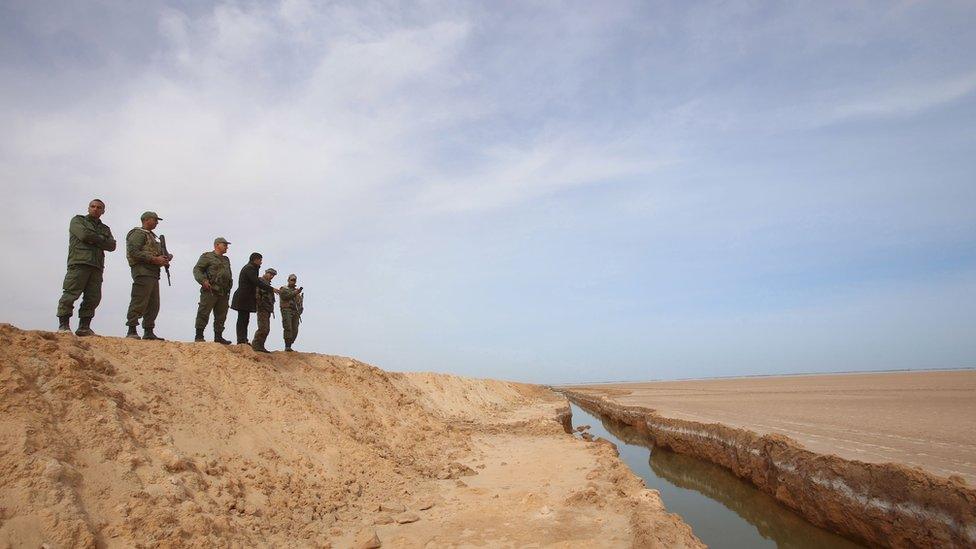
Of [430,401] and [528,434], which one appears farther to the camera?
[430,401]

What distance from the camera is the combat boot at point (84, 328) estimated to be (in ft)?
21.8

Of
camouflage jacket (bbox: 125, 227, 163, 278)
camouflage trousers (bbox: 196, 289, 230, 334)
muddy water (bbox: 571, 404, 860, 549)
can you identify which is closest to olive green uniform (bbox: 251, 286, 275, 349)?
camouflage trousers (bbox: 196, 289, 230, 334)

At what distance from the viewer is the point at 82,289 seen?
641 cm

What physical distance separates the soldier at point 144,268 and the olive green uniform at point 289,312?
3.43m

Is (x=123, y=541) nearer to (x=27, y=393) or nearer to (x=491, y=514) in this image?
(x=27, y=393)

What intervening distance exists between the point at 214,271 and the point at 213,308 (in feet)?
2.73

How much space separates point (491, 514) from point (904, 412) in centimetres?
1479

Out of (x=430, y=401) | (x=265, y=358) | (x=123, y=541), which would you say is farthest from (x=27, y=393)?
(x=430, y=401)

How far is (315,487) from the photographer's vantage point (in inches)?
243

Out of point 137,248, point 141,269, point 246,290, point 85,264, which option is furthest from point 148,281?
point 246,290

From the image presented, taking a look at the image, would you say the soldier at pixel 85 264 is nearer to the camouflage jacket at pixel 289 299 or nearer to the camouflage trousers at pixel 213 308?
the camouflage trousers at pixel 213 308

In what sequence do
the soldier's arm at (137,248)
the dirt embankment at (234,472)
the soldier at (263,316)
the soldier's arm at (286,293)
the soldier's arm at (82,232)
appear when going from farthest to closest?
the soldier's arm at (286,293)
the soldier at (263,316)
the soldier's arm at (137,248)
the soldier's arm at (82,232)
the dirt embankment at (234,472)

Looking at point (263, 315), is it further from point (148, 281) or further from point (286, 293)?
point (148, 281)

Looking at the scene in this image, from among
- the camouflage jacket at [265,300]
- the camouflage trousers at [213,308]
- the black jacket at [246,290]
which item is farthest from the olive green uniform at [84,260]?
the camouflage jacket at [265,300]
